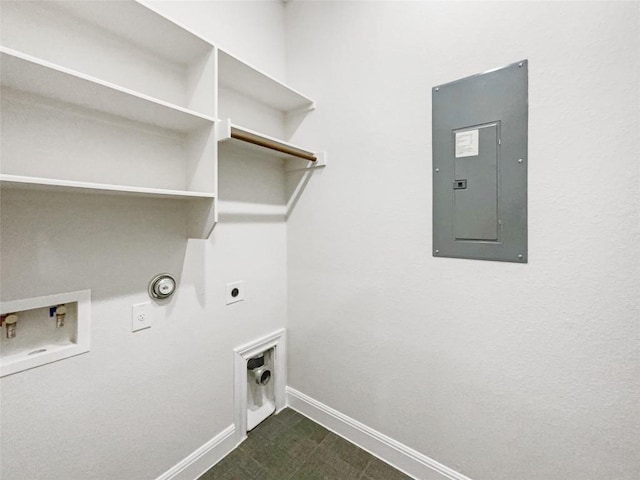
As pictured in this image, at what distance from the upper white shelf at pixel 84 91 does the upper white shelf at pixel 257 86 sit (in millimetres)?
374

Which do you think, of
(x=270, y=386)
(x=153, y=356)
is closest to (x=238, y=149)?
(x=153, y=356)

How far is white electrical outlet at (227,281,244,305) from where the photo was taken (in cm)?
156

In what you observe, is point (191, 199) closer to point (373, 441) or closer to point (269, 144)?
point (269, 144)

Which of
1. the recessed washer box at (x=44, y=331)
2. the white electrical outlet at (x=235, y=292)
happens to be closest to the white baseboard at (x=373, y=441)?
the white electrical outlet at (x=235, y=292)

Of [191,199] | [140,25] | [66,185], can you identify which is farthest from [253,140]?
[66,185]

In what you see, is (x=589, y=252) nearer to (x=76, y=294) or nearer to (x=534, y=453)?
(x=534, y=453)

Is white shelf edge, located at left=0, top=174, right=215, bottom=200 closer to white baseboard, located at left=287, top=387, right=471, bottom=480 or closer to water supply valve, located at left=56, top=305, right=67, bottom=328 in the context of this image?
water supply valve, located at left=56, top=305, right=67, bottom=328

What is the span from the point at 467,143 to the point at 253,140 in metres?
1.00

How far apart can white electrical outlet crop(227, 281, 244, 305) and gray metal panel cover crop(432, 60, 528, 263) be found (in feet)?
3.71

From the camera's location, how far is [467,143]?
1194mm

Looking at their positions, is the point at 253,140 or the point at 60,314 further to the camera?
the point at 253,140

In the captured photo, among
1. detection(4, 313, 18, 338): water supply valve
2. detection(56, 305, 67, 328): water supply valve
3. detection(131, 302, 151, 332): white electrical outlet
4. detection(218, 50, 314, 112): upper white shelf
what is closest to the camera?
detection(4, 313, 18, 338): water supply valve

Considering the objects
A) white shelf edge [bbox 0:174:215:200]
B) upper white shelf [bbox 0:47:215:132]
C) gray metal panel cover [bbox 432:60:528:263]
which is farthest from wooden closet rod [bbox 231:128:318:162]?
gray metal panel cover [bbox 432:60:528:263]

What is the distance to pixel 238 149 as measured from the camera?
157 cm
